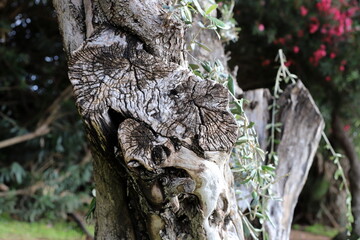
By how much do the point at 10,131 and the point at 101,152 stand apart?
3028mm

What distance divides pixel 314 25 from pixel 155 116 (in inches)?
125

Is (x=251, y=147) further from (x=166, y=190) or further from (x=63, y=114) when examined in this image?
(x=63, y=114)

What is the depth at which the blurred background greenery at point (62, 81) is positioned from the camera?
3.92m

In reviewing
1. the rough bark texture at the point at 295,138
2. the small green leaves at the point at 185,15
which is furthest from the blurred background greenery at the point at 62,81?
the small green leaves at the point at 185,15

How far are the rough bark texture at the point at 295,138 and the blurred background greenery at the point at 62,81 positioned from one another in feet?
6.64

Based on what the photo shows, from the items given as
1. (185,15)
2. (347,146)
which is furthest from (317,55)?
(185,15)

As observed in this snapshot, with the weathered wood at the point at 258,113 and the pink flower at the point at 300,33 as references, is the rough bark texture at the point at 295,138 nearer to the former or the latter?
the weathered wood at the point at 258,113

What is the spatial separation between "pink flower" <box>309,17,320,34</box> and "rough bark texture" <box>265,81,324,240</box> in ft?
6.74

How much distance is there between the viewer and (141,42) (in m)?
1.14

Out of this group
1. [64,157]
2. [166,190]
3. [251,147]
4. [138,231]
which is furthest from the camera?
[64,157]

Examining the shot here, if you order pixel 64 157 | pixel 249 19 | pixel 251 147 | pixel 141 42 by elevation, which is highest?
pixel 141 42

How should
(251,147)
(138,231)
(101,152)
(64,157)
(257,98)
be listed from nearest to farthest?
(101,152) → (138,231) → (251,147) → (257,98) → (64,157)

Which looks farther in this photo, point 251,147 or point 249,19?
point 249,19

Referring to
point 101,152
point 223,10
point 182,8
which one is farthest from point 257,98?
point 101,152
